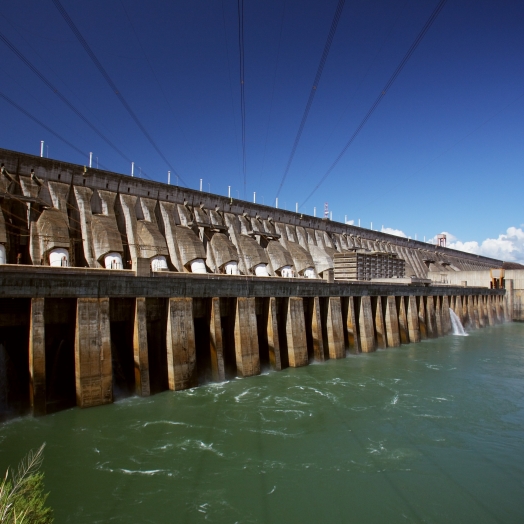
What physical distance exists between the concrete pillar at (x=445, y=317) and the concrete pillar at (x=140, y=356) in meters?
31.3

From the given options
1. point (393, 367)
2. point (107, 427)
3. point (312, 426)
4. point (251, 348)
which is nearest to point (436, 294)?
point (393, 367)

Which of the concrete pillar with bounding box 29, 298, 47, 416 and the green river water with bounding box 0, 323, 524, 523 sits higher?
the concrete pillar with bounding box 29, 298, 47, 416

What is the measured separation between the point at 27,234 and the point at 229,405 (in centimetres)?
1674

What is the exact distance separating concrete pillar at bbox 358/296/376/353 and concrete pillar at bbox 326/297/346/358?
291 cm

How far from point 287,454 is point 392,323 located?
2078cm

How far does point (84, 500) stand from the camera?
340 inches

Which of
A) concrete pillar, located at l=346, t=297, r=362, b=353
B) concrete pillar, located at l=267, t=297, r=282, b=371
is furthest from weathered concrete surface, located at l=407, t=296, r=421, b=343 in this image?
concrete pillar, located at l=267, t=297, r=282, b=371

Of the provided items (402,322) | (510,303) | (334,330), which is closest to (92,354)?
(334,330)

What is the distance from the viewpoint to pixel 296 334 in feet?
69.8

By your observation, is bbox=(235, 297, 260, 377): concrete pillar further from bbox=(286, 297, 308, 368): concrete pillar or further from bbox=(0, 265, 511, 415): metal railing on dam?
bbox=(286, 297, 308, 368): concrete pillar

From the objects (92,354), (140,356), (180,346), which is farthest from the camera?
(180,346)

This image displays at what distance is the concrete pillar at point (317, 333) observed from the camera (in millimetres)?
22469

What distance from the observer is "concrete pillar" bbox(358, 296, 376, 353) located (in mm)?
26391

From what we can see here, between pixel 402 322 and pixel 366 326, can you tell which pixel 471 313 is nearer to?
pixel 402 322
